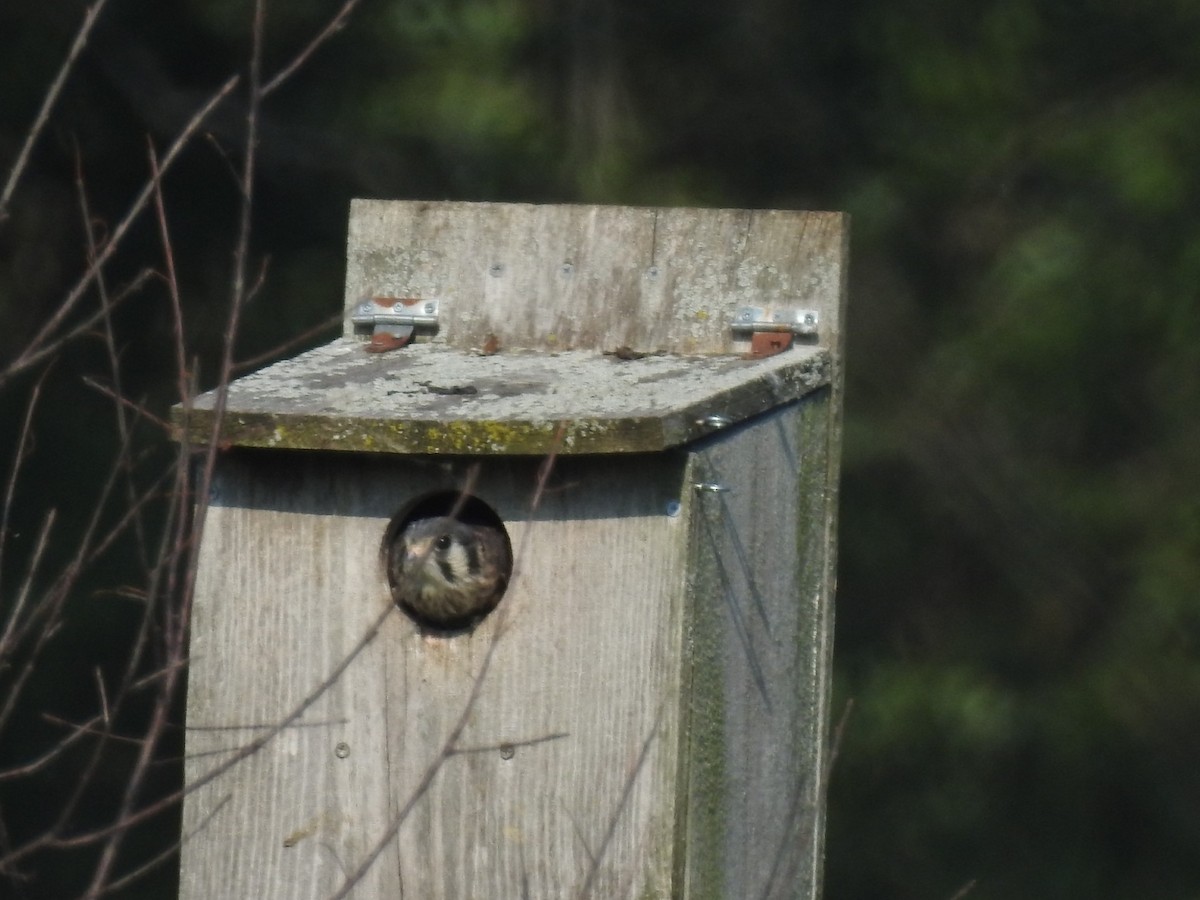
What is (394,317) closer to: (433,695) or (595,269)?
(595,269)

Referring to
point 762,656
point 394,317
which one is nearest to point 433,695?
point 762,656

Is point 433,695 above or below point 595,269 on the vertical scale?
below

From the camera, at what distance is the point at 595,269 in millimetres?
2521

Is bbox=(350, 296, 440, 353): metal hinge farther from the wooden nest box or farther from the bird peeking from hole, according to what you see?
the bird peeking from hole

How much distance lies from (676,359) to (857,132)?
3456 millimetres

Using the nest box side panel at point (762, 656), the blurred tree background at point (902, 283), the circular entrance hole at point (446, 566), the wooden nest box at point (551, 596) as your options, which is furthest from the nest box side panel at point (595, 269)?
the blurred tree background at point (902, 283)

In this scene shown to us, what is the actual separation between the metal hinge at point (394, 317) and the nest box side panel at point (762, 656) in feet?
1.43

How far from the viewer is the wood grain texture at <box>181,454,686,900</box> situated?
2152 millimetres

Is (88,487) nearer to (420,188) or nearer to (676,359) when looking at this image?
(420,188)

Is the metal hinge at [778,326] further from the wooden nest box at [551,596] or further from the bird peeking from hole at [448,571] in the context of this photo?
the bird peeking from hole at [448,571]

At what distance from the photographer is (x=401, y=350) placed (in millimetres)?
2492

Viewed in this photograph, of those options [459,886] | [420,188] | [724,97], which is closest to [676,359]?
[459,886]

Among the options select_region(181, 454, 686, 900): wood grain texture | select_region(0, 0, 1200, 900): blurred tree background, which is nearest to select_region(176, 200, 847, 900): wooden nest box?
select_region(181, 454, 686, 900): wood grain texture

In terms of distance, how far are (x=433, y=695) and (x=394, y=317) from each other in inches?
19.7
